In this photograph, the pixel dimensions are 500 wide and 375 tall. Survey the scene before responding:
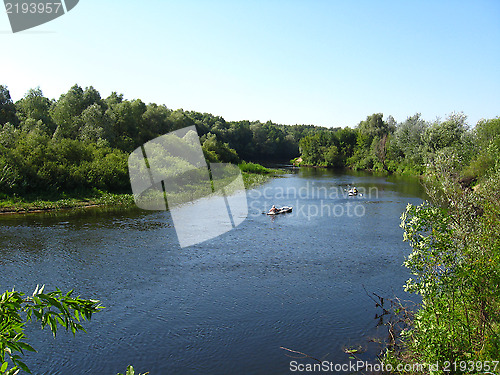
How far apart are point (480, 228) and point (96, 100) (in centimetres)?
5973

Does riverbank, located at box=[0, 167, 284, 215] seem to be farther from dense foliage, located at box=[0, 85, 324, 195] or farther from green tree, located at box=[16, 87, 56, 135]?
green tree, located at box=[16, 87, 56, 135]

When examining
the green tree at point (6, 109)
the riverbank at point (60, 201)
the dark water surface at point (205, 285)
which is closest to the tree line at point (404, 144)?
the dark water surface at point (205, 285)

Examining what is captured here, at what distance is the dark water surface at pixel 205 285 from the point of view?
13.3 meters

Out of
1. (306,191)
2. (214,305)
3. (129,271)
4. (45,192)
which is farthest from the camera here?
(306,191)

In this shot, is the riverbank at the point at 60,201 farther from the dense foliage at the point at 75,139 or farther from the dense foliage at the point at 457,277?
the dense foliage at the point at 457,277

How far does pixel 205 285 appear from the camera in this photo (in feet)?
62.6

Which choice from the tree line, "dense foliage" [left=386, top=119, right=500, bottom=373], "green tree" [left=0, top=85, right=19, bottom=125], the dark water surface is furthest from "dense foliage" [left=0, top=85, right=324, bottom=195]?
"dense foliage" [left=386, top=119, right=500, bottom=373]

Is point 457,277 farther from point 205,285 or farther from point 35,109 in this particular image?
point 35,109

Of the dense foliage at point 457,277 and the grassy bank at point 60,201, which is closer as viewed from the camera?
the dense foliage at point 457,277

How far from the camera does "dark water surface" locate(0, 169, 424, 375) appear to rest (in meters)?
13.3

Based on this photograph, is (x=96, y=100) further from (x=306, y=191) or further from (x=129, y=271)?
(x=129, y=271)

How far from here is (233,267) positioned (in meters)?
21.6

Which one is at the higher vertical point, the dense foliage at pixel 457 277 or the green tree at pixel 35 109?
the green tree at pixel 35 109

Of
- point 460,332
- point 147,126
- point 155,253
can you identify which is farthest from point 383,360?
point 147,126
